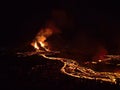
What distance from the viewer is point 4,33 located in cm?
2420

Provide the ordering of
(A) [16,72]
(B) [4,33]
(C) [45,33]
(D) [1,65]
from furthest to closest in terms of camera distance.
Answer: (B) [4,33]
(C) [45,33]
(D) [1,65]
(A) [16,72]

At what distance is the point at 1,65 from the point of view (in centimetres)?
1313

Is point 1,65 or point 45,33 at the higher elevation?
point 45,33

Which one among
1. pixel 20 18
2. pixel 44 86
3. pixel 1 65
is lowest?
pixel 44 86

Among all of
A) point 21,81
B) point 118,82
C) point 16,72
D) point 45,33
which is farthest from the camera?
point 45,33

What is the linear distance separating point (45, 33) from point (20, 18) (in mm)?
5156

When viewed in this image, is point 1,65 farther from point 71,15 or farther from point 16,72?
point 71,15

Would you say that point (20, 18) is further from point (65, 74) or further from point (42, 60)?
point (65, 74)

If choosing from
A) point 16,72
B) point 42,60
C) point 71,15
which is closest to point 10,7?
point 71,15

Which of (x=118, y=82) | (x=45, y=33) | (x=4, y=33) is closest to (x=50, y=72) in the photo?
(x=118, y=82)

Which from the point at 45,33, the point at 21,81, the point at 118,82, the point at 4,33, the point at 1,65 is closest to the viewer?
the point at 118,82

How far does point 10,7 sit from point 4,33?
2635mm

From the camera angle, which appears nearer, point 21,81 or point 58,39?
A: point 21,81

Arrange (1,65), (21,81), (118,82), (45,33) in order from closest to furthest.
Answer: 1. (118,82)
2. (21,81)
3. (1,65)
4. (45,33)
